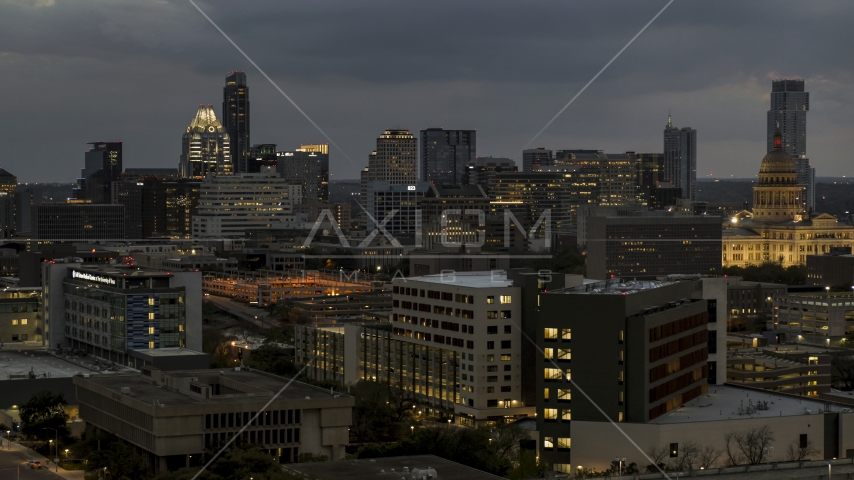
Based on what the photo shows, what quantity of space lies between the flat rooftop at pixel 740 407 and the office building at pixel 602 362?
0.53 m

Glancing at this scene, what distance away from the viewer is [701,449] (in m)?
34.0

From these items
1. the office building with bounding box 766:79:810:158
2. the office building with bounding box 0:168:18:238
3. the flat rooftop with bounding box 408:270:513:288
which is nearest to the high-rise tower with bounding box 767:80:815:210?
the office building with bounding box 766:79:810:158

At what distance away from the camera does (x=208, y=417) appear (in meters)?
31.0

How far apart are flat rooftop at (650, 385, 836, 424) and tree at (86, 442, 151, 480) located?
12.3m

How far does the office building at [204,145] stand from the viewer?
174875 mm

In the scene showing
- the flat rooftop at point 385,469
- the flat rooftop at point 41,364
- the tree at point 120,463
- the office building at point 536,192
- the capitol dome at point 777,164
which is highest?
the capitol dome at point 777,164

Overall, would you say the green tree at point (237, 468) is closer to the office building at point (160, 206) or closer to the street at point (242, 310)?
the street at point (242, 310)

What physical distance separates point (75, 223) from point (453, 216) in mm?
35845

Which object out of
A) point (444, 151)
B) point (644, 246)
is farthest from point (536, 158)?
point (644, 246)

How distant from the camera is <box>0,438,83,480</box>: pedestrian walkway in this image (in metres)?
30.7

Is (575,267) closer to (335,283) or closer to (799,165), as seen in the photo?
(335,283)

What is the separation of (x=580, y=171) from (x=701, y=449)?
12562cm

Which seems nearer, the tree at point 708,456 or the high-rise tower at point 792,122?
the tree at point 708,456

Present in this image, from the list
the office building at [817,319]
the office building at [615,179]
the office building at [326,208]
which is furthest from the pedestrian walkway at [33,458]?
the office building at [615,179]
